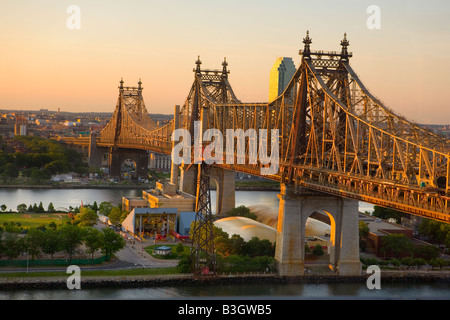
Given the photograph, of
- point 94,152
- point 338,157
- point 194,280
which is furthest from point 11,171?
point 338,157

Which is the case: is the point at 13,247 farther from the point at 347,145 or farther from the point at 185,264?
the point at 347,145

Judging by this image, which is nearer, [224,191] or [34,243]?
[34,243]

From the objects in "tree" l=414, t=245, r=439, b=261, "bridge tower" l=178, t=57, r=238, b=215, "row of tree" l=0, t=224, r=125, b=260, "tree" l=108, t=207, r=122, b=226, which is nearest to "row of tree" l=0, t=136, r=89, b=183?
"bridge tower" l=178, t=57, r=238, b=215

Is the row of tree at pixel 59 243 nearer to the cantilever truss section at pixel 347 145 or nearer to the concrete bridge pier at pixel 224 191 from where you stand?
the cantilever truss section at pixel 347 145
